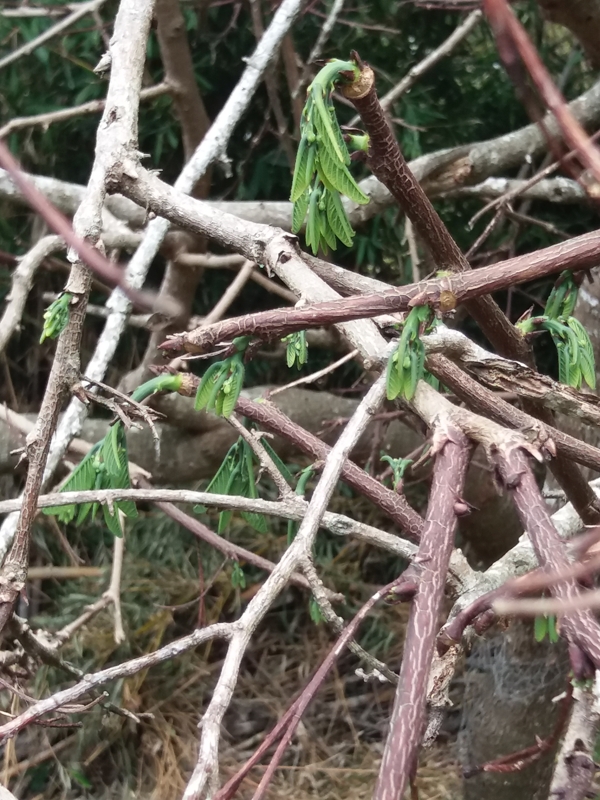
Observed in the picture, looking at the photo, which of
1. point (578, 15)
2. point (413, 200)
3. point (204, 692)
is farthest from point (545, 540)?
point (204, 692)

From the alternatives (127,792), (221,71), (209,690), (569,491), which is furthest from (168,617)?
(221,71)

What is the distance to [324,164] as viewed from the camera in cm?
34

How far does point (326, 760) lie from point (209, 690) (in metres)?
0.26

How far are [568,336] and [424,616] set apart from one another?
264mm

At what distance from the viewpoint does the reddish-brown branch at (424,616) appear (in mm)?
Answer: 205

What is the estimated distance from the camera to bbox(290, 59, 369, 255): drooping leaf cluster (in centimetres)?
33

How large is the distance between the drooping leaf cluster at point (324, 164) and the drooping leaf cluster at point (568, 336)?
17 centimetres

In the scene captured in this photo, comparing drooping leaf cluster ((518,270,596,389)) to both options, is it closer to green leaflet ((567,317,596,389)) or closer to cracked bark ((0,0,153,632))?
green leaflet ((567,317,596,389))

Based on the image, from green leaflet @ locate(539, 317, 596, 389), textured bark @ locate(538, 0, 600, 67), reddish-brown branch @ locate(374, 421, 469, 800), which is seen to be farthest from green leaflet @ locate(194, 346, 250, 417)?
textured bark @ locate(538, 0, 600, 67)

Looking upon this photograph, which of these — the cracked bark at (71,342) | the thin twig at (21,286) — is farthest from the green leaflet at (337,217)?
the thin twig at (21,286)

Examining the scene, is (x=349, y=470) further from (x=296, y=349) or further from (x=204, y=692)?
(x=204, y=692)

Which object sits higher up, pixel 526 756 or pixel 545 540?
pixel 545 540

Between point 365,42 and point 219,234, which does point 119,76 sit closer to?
point 219,234

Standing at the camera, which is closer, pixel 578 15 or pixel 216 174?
pixel 578 15
